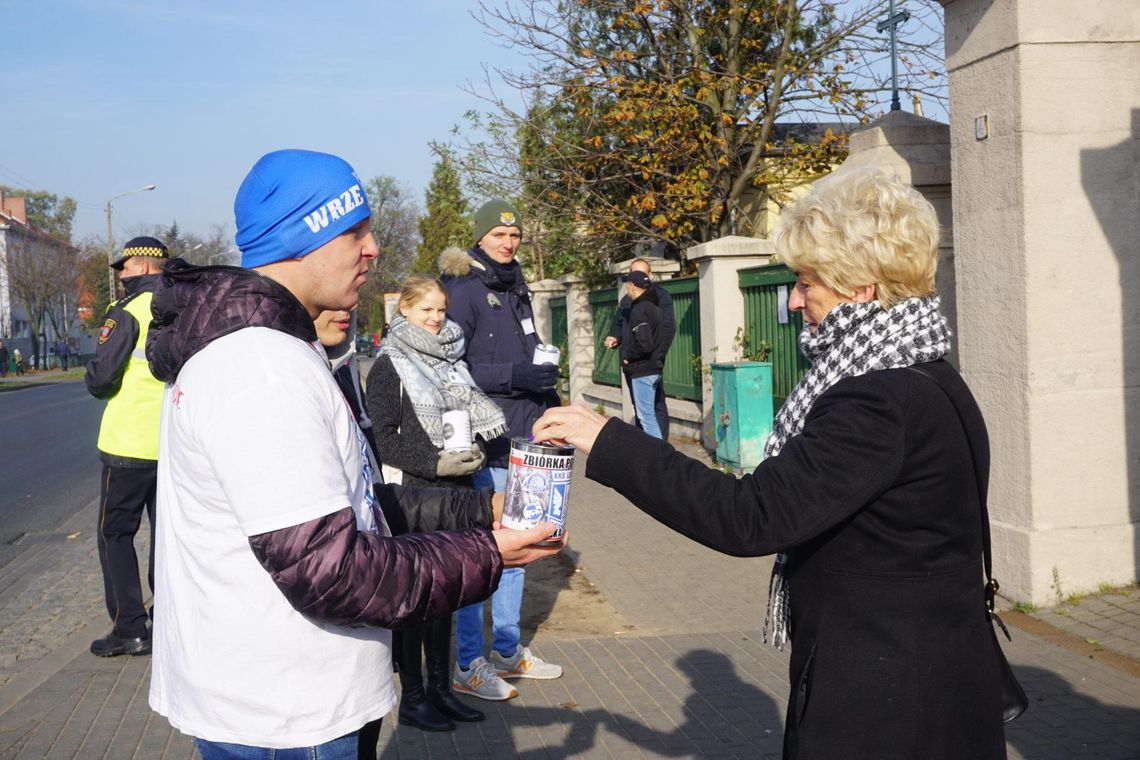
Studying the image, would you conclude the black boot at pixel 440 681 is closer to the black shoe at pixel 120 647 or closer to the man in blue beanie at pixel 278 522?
the black shoe at pixel 120 647

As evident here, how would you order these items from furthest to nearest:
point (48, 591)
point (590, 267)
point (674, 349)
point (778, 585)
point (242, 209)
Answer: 1. point (590, 267)
2. point (674, 349)
3. point (48, 591)
4. point (778, 585)
5. point (242, 209)

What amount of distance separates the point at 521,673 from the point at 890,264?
365 centimetres

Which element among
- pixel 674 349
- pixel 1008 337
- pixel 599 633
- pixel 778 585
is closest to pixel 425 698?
pixel 599 633

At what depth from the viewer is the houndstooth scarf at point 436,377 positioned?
4902 millimetres

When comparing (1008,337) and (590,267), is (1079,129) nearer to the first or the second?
(1008,337)

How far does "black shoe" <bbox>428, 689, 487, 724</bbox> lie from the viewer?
5.04 meters

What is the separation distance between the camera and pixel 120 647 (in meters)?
6.13

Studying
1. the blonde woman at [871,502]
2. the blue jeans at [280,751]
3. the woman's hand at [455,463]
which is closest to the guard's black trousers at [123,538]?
the woman's hand at [455,463]

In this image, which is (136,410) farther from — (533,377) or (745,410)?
(745,410)

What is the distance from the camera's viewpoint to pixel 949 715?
7.87 ft

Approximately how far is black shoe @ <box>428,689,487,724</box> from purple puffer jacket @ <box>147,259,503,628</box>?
9.92ft

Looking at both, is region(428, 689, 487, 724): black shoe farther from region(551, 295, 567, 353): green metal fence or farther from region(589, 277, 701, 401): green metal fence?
region(551, 295, 567, 353): green metal fence

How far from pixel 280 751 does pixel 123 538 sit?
4442 millimetres

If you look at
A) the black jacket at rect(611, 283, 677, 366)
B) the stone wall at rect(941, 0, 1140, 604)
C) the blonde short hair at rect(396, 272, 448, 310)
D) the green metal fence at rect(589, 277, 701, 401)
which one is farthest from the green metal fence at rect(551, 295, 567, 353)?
→ the blonde short hair at rect(396, 272, 448, 310)
